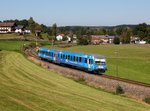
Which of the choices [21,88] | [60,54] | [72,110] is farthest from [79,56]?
[72,110]

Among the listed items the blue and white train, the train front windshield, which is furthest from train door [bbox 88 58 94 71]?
the train front windshield

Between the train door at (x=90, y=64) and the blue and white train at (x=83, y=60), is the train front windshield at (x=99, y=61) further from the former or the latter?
the train door at (x=90, y=64)

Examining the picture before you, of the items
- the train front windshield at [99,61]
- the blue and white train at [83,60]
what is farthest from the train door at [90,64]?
the train front windshield at [99,61]

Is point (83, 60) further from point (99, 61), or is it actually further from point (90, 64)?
point (99, 61)

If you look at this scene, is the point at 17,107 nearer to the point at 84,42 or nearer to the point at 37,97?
the point at 37,97

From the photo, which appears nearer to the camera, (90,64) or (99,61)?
(90,64)

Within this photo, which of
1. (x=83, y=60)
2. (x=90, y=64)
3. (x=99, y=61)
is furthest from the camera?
(x=83, y=60)

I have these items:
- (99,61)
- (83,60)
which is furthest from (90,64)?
(83,60)

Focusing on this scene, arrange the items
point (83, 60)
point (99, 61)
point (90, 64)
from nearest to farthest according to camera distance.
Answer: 1. point (90, 64)
2. point (99, 61)
3. point (83, 60)

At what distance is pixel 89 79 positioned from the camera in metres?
38.0

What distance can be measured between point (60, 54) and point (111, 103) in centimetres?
3605

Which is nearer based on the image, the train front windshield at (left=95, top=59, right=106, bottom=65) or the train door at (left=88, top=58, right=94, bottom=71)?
the train door at (left=88, top=58, right=94, bottom=71)

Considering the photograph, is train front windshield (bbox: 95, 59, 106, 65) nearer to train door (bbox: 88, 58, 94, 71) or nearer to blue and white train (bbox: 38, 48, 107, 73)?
blue and white train (bbox: 38, 48, 107, 73)

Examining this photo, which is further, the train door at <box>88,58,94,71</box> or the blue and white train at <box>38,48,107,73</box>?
the blue and white train at <box>38,48,107,73</box>
